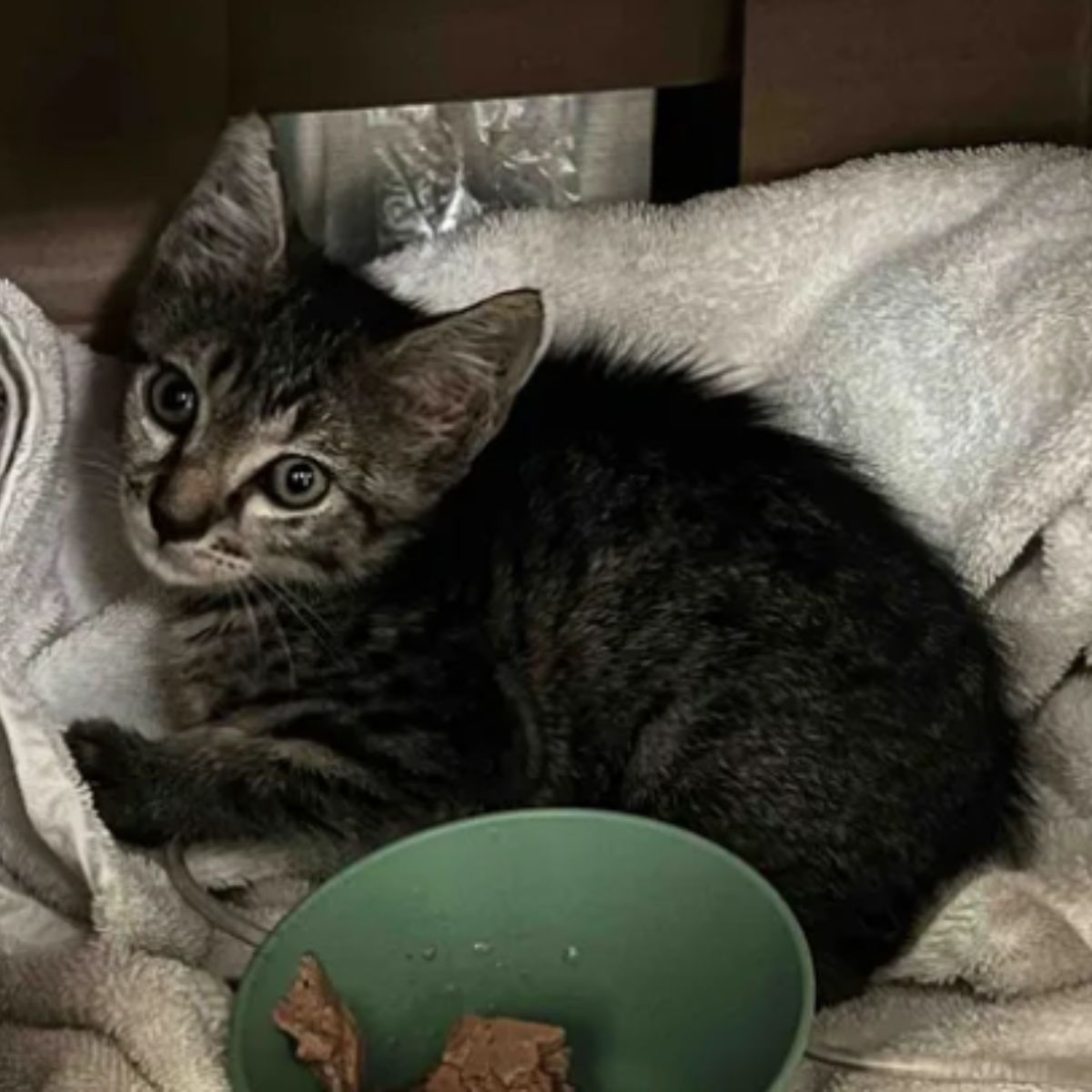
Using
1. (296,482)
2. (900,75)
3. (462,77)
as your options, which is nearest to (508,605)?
(296,482)

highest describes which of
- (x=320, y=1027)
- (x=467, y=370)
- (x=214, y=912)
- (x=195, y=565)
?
(x=467, y=370)

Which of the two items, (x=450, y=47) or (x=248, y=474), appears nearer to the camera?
(x=248, y=474)

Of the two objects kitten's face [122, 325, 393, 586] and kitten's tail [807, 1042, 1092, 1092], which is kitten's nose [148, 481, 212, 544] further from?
kitten's tail [807, 1042, 1092, 1092]

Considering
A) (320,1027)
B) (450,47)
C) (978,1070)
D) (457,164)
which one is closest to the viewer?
(320,1027)

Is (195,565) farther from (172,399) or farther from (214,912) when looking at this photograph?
(214,912)

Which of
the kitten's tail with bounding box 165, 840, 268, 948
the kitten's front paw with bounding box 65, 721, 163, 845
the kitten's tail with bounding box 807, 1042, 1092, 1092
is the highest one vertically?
the kitten's front paw with bounding box 65, 721, 163, 845

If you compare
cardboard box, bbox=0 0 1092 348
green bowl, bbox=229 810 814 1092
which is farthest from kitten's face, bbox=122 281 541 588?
cardboard box, bbox=0 0 1092 348
